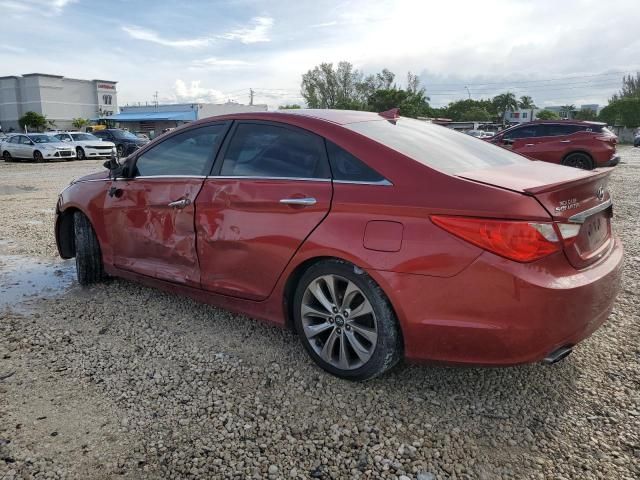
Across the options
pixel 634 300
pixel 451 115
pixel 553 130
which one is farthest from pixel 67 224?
pixel 451 115

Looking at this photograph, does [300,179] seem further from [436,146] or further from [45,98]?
[45,98]

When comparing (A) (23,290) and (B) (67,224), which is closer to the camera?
(A) (23,290)

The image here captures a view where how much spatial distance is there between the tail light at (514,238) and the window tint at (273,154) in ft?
3.13

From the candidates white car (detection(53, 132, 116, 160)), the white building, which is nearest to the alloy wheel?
white car (detection(53, 132, 116, 160))

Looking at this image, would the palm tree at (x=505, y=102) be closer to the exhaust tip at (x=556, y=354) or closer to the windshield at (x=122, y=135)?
the windshield at (x=122, y=135)

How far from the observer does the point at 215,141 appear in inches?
Answer: 141

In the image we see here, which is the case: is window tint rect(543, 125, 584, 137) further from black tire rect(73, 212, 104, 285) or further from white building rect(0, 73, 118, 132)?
white building rect(0, 73, 118, 132)

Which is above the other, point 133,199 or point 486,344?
point 133,199

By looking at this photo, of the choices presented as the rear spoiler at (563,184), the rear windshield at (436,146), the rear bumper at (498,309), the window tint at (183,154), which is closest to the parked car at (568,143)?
the rear windshield at (436,146)

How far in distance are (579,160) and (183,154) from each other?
1200 centimetres

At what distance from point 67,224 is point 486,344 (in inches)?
→ 164

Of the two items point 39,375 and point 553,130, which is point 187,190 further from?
point 553,130

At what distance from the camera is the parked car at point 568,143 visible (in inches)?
499

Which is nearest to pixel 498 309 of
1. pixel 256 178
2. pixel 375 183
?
pixel 375 183
